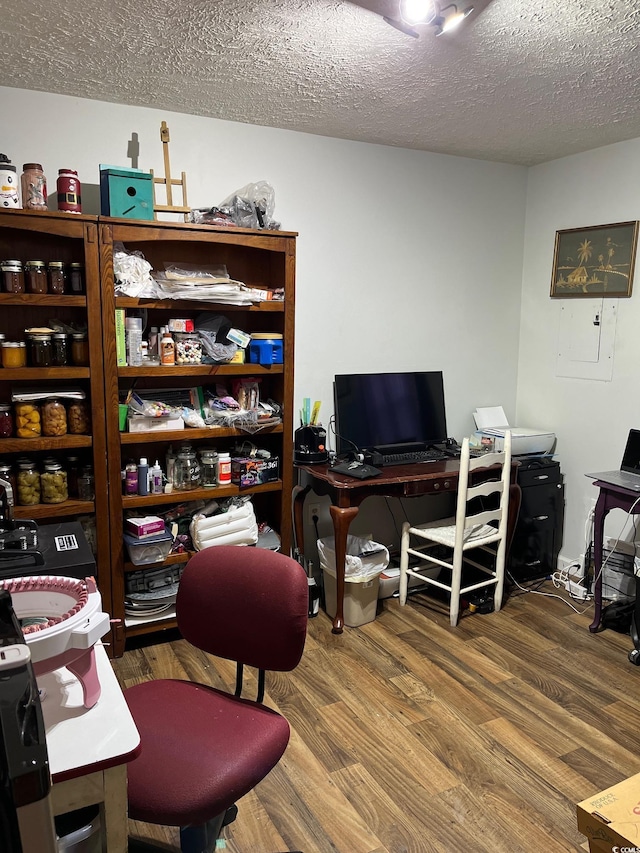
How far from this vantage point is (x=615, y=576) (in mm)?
3332

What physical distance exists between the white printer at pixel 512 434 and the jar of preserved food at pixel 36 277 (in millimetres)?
2448

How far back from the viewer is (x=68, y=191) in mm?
2463

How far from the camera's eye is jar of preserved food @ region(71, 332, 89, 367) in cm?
257

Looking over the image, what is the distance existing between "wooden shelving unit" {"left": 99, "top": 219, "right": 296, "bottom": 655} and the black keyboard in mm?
554

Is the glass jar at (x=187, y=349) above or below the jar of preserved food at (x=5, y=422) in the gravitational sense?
above

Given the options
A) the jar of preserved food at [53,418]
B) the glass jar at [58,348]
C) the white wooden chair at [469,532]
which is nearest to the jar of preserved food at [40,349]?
the glass jar at [58,348]

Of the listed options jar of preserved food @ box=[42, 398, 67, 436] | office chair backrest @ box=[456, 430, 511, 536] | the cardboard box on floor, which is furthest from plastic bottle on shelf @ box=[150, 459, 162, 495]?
the cardboard box on floor

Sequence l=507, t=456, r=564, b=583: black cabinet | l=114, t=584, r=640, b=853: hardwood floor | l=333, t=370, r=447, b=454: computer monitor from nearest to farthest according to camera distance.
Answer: l=114, t=584, r=640, b=853: hardwood floor → l=333, t=370, r=447, b=454: computer monitor → l=507, t=456, r=564, b=583: black cabinet

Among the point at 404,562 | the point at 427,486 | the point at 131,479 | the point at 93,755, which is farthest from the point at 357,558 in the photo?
the point at 93,755

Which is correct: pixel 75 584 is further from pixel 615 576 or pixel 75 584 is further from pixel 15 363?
pixel 615 576

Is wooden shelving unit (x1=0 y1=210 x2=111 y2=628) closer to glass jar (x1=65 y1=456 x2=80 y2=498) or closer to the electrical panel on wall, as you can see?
glass jar (x1=65 y1=456 x2=80 y2=498)

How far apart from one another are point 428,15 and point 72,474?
2.20m

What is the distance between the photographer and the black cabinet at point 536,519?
3.54 metres

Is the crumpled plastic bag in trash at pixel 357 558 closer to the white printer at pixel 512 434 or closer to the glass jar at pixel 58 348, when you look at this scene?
the white printer at pixel 512 434
